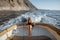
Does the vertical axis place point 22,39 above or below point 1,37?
below

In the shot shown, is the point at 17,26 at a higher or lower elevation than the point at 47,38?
higher

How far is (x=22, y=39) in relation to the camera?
4.39 metres

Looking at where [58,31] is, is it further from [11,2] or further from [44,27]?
[11,2]

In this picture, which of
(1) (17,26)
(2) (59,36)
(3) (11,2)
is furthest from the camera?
(3) (11,2)

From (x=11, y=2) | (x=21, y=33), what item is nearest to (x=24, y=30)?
(x=21, y=33)

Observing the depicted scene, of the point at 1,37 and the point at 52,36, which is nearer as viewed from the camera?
the point at 1,37

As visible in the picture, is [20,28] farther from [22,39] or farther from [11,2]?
[11,2]

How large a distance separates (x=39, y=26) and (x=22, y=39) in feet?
3.04

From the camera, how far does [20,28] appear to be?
16.3ft

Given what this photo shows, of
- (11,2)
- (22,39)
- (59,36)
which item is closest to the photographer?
(59,36)

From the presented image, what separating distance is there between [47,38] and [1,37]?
5.66ft

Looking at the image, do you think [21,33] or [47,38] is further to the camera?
[21,33]

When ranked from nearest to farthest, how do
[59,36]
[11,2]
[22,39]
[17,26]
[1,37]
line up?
[1,37] → [59,36] → [22,39] → [17,26] → [11,2]

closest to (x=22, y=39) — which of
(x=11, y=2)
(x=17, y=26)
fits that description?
(x=17, y=26)
